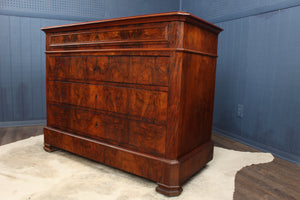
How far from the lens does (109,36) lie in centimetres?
212

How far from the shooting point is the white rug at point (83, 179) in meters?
1.83

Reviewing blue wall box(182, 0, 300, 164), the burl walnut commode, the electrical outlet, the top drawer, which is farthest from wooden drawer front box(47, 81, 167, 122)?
the electrical outlet

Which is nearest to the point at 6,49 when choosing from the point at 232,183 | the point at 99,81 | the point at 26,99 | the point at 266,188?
the point at 26,99

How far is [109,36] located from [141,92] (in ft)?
2.01

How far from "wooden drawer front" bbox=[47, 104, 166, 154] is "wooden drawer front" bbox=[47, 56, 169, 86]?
0.36m

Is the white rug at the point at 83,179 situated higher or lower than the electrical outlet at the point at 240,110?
lower

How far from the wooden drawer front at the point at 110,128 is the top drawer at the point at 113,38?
66 centimetres

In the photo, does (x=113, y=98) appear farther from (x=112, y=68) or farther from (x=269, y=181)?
(x=269, y=181)

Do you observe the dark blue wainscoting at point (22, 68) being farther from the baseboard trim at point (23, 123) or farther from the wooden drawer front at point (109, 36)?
the wooden drawer front at point (109, 36)

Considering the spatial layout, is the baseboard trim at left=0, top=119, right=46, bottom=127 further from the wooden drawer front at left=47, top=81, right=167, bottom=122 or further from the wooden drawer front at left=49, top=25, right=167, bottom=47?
the wooden drawer front at left=49, top=25, right=167, bottom=47

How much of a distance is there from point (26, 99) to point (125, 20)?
110 inches

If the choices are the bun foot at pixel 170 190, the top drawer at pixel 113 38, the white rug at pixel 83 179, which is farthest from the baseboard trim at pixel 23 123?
the bun foot at pixel 170 190

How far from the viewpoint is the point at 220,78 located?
364 centimetres

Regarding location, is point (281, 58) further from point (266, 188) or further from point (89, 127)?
point (89, 127)
